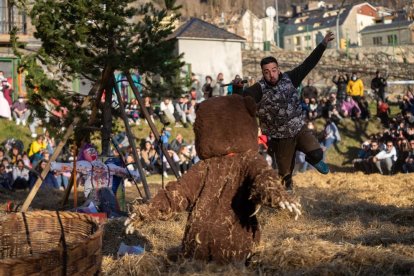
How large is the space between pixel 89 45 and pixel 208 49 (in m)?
18.6

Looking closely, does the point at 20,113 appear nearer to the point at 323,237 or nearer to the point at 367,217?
the point at 367,217

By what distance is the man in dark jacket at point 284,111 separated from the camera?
22.7ft

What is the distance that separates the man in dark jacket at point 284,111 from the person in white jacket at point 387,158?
353 inches

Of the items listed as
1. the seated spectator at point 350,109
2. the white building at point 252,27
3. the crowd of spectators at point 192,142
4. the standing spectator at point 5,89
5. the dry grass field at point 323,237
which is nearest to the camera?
the dry grass field at point 323,237

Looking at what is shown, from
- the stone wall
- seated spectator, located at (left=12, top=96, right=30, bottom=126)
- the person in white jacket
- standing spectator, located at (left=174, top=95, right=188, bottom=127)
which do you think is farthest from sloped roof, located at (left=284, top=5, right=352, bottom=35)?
seated spectator, located at (left=12, top=96, right=30, bottom=126)

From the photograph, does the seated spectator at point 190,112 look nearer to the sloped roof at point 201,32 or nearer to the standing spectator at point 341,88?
the standing spectator at point 341,88

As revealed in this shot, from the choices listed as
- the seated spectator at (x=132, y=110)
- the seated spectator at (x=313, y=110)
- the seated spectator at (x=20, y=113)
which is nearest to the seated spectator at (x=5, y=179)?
the seated spectator at (x=132, y=110)

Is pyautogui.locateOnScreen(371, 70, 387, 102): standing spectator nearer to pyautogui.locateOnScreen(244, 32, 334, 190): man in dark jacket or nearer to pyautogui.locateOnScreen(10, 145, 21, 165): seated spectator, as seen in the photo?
pyautogui.locateOnScreen(10, 145, 21, 165): seated spectator

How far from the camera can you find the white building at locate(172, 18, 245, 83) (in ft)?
85.5

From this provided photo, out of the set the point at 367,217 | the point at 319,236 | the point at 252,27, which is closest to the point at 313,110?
the point at 367,217

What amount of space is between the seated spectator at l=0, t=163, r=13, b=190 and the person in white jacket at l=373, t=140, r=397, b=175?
884cm

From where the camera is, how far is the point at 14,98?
21.0 metres

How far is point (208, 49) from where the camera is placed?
26.5 m

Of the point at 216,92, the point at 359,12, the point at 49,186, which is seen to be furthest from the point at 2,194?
the point at 359,12
